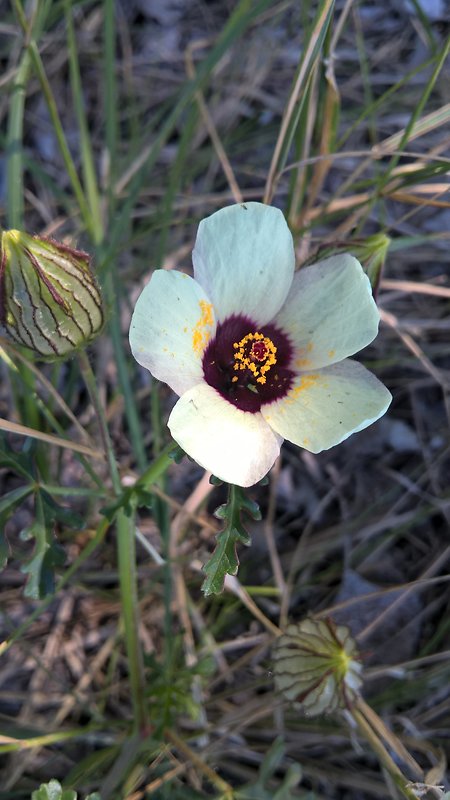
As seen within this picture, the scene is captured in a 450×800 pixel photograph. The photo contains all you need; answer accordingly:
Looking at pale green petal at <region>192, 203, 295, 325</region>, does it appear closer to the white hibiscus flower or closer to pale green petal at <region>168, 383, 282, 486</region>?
the white hibiscus flower

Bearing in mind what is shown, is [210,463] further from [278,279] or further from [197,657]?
[197,657]

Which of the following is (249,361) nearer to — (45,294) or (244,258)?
(244,258)

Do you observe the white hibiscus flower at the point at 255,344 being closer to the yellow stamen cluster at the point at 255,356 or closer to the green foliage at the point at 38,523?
the yellow stamen cluster at the point at 255,356

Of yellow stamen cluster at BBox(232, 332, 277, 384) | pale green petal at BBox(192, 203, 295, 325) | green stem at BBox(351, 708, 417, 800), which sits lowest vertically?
green stem at BBox(351, 708, 417, 800)

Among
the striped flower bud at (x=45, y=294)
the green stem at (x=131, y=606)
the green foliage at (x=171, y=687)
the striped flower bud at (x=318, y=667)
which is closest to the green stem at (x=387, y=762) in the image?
the striped flower bud at (x=318, y=667)

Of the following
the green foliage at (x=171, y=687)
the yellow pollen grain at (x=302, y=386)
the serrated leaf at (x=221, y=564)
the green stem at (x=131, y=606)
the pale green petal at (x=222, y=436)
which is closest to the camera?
the pale green petal at (x=222, y=436)

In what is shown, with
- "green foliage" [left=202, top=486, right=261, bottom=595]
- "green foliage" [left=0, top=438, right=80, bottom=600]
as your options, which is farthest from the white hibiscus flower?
"green foliage" [left=0, top=438, right=80, bottom=600]
